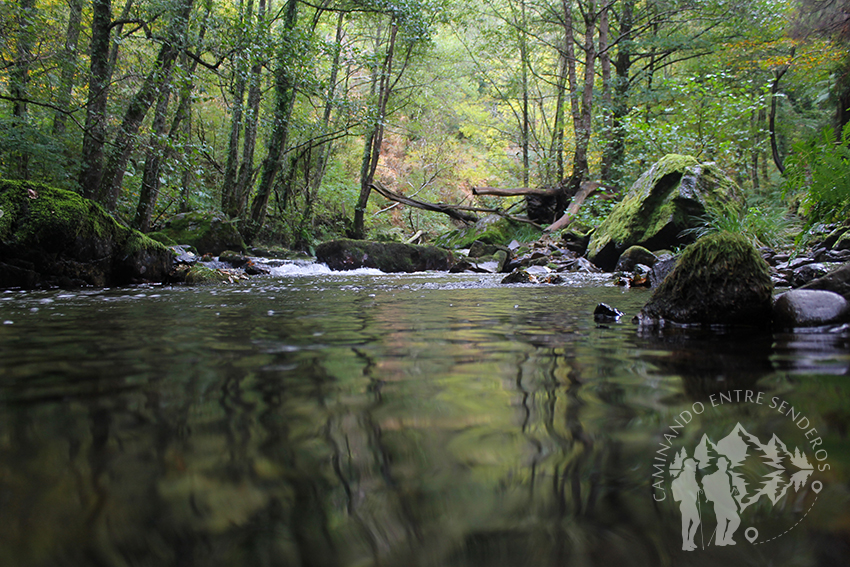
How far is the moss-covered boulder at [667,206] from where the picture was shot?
8625 mm

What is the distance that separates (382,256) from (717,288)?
1003 cm

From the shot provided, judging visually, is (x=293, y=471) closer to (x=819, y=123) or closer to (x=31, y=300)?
(x=31, y=300)

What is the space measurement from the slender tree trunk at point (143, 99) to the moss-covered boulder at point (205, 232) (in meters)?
2.42

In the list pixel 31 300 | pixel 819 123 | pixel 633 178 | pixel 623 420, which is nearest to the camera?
pixel 623 420

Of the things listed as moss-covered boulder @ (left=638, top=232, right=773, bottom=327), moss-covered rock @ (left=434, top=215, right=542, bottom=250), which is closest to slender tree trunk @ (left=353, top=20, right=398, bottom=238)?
moss-covered rock @ (left=434, top=215, right=542, bottom=250)

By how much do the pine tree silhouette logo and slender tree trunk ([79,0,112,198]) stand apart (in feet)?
29.3

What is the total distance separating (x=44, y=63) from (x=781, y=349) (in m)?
10.6

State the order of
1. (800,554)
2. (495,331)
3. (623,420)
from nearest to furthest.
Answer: (800,554)
(623,420)
(495,331)

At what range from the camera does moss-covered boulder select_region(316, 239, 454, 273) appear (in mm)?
11766

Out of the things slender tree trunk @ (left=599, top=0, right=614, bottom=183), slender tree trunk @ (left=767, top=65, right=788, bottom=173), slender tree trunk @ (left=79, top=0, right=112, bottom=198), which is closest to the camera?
slender tree trunk @ (left=79, top=0, right=112, bottom=198)

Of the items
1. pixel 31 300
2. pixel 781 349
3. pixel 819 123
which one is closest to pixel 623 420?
pixel 781 349

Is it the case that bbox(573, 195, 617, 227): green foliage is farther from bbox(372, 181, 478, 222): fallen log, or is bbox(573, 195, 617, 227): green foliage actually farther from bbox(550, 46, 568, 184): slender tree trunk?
bbox(372, 181, 478, 222): fallen log

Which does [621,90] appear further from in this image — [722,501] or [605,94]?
[722,501]

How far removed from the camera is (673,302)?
266 cm
